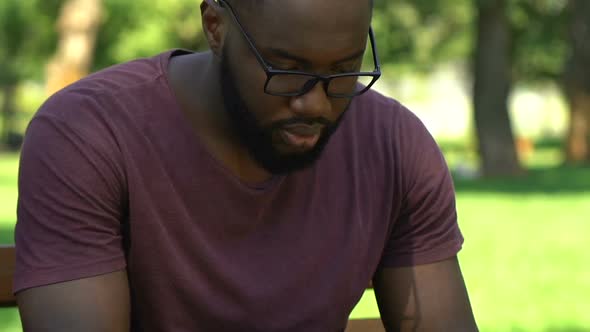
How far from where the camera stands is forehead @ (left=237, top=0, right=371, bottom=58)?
284 cm

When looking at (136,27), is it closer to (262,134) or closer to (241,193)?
(241,193)

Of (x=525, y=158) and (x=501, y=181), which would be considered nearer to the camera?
(x=501, y=181)

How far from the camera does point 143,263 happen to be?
3055mm

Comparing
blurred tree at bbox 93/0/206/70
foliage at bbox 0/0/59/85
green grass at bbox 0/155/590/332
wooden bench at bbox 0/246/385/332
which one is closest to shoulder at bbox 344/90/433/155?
wooden bench at bbox 0/246/385/332

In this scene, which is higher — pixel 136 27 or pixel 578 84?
pixel 136 27

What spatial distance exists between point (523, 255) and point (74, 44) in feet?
39.0

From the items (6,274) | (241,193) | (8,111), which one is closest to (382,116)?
(241,193)

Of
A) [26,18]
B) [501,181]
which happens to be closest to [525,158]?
[501,181]

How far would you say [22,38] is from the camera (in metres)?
40.3

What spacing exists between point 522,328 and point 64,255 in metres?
5.31

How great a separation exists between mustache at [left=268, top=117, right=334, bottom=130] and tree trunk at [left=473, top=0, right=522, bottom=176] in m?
20.2

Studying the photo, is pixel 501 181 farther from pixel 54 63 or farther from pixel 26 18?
pixel 26 18

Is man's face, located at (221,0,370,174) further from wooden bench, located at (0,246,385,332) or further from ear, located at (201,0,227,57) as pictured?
wooden bench, located at (0,246,385,332)

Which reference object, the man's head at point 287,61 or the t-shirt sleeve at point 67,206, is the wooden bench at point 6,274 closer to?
the t-shirt sleeve at point 67,206
